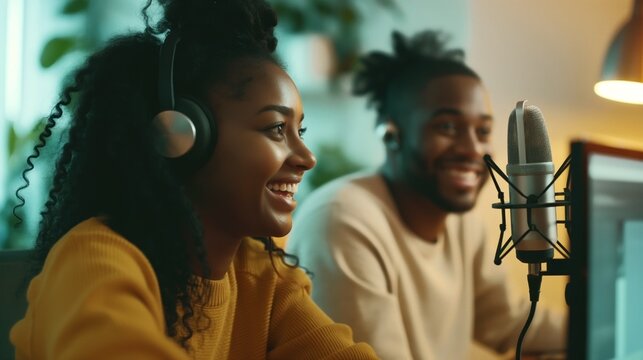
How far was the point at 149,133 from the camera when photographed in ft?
2.35

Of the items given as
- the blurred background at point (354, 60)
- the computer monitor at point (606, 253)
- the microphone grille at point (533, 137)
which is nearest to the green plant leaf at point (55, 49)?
the blurred background at point (354, 60)

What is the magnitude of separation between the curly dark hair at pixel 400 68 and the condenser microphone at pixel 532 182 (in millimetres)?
780

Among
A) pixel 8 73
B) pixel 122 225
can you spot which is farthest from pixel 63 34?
pixel 122 225

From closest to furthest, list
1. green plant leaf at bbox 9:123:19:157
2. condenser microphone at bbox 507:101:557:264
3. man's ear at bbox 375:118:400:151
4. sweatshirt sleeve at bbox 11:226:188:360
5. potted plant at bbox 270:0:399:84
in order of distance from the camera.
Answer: sweatshirt sleeve at bbox 11:226:188:360 → condenser microphone at bbox 507:101:557:264 → green plant leaf at bbox 9:123:19:157 → man's ear at bbox 375:118:400:151 → potted plant at bbox 270:0:399:84

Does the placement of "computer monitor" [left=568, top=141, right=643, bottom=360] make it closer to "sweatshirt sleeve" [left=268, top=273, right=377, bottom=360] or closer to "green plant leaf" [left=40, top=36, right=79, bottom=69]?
"sweatshirt sleeve" [left=268, top=273, right=377, bottom=360]

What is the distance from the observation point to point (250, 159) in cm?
76

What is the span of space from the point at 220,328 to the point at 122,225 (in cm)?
18

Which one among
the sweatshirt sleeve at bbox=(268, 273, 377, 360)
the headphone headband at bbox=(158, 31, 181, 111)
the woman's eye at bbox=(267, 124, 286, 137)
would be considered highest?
the headphone headband at bbox=(158, 31, 181, 111)

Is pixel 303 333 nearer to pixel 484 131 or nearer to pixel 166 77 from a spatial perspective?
pixel 166 77

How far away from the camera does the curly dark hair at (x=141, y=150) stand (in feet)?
2.33

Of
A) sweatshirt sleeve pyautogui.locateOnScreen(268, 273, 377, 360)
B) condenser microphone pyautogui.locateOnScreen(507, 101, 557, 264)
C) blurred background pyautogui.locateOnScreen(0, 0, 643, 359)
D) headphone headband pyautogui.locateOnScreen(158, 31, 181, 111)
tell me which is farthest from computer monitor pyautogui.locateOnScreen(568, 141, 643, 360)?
blurred background pyautogui.locateOnScreen(0, 0, 643, 359)

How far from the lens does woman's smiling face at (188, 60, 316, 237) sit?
2.49 feet

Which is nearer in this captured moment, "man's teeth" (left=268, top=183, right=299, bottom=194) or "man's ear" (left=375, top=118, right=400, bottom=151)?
"man's teeth" (left=268, top=183, right=299, bottom=194)

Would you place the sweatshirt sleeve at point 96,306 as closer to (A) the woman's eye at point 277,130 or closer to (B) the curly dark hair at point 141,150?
(B) the curly dark hair at point 141,150
